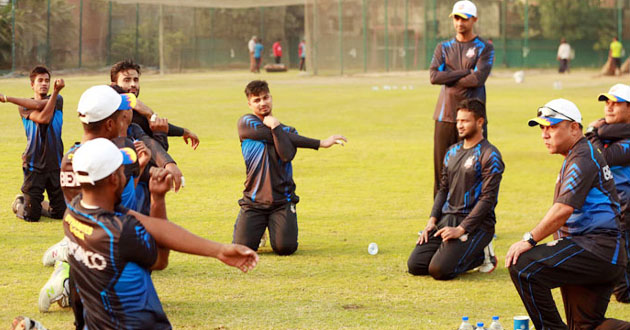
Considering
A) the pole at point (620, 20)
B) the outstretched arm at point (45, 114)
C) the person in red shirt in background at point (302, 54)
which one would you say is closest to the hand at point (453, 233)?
the outstretched arm at point (45, 114)

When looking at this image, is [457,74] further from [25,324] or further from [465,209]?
[25,324]

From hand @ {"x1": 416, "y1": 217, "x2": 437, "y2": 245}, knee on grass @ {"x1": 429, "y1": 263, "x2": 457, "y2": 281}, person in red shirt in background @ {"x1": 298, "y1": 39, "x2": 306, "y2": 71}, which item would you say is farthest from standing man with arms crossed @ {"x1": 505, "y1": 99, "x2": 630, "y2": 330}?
person in red shirt in background @ {"x1": 298, "y1": 39, "x2": 306, "y2": 71}

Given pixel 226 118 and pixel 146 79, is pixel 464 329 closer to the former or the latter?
pixel 226 118

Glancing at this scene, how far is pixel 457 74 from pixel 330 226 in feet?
8.30

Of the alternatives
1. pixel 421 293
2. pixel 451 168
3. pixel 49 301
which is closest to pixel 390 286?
pixel 421 293

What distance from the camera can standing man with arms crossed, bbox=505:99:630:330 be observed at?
21.6 feet

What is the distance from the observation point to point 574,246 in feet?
21.9

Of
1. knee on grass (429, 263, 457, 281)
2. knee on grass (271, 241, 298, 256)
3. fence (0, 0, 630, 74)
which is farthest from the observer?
fence (0, 0, 630, 74)

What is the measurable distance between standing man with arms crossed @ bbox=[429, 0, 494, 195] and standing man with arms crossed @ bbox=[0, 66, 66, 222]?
4828 mm

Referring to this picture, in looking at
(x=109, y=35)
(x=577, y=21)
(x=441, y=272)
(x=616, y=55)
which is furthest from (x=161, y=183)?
(x=577, y=21)

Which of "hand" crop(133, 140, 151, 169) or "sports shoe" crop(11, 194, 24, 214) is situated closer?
"hand" crop(133, 140, 151, 169)

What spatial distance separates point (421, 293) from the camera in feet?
27.5

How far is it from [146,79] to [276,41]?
1841 centimetres

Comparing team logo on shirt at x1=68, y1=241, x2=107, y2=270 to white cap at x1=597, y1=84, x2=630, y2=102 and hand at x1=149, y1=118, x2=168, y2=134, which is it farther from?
white cap at x1=597, y1=84, x2=630, y2=102
